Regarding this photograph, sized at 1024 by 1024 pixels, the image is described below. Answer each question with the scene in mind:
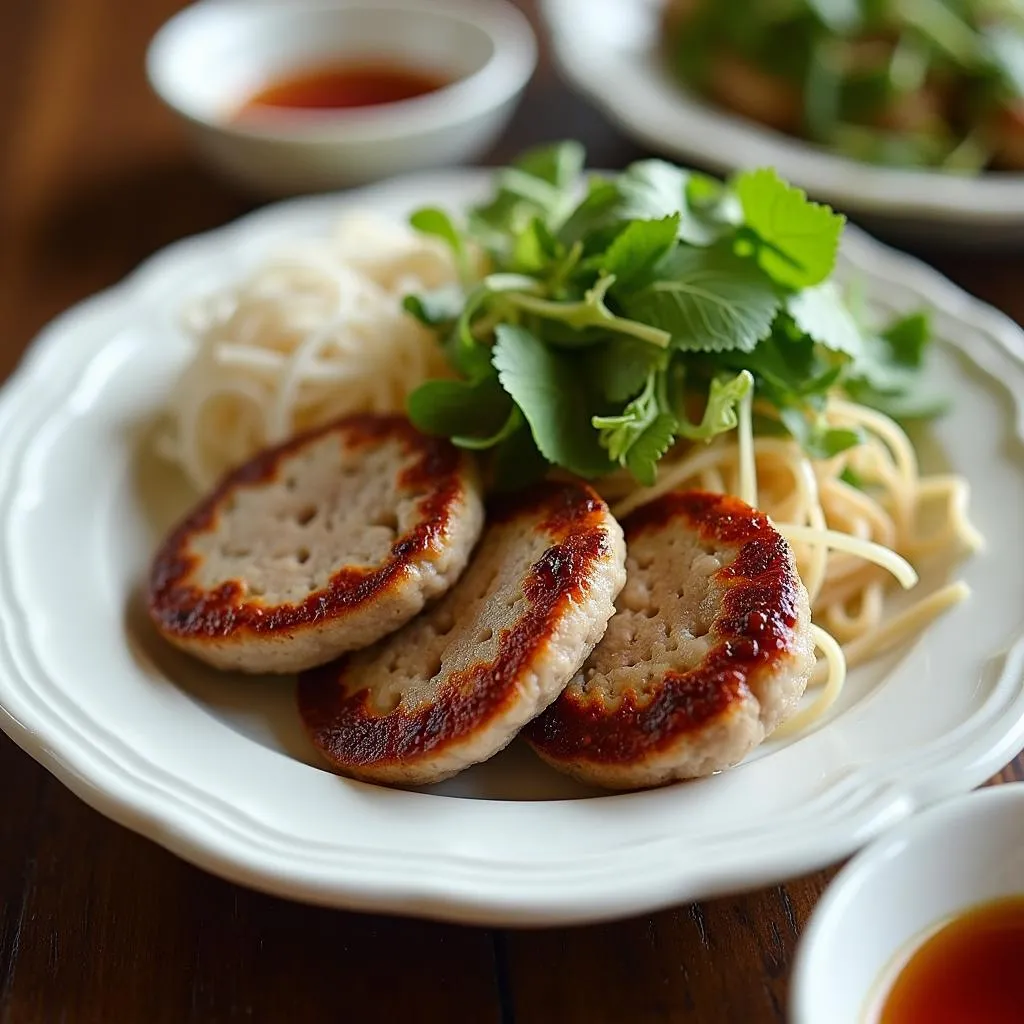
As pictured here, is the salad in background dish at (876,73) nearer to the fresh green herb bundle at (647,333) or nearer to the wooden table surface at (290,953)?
the fresh green herb bundle at (647,333)

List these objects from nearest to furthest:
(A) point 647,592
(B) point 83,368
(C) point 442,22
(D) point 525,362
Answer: (A) point 647,592, (D) point 525,362, (B) point 83,368, (C) point 442,22

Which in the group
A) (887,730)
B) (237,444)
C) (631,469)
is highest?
(631,469)

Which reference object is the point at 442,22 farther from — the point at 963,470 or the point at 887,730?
the point at 887,730

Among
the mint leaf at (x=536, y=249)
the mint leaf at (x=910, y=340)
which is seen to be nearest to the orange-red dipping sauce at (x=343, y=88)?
the mint leaf at (x=536, y=249)

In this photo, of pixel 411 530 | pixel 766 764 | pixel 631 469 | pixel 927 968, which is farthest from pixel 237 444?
pixel 927 968

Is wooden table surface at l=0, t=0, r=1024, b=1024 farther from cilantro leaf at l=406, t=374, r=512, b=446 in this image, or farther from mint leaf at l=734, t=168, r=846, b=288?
mint leaf at l=734, t=168, r=846, b=288

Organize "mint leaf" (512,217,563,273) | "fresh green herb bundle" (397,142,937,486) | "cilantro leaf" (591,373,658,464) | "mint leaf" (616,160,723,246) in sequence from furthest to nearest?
"mint leaf" (512,217,563,273)
"mint leaf" (616,160,723,246)
"fresh green herb bundle" (397,142,937,486)
"cilantro leaf" (591,373,658,464)

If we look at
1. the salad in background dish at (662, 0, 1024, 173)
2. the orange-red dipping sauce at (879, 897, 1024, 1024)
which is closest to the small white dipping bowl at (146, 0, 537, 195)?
the salad in background dish at (662, 0, 1024, 173)
